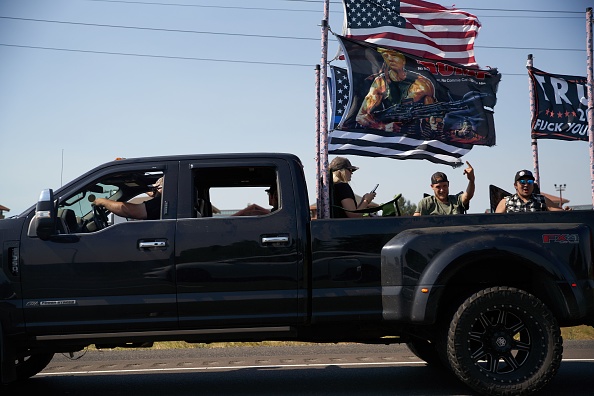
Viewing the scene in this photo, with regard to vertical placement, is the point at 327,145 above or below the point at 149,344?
above

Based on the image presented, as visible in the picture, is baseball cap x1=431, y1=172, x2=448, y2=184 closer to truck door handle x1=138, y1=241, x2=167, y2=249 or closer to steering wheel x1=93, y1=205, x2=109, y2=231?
truck door handle x1=138, y1=241, x2=167, y2=249

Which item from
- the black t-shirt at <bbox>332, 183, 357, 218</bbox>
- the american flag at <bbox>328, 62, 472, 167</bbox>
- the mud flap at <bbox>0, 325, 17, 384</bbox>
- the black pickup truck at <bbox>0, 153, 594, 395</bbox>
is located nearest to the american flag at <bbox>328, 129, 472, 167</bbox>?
the american flag at <bbox>328, 62, 472, 167</bbox>

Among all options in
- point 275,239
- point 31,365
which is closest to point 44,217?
point 275,239

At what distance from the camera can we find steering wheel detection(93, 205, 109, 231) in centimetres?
605

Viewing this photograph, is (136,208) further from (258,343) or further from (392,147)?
(392,147)

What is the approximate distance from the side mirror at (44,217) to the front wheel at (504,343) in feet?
10.7

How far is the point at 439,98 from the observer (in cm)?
1088

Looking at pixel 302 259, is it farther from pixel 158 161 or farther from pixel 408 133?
pixel 408 133

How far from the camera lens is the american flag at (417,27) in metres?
12.1

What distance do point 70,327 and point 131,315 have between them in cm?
49

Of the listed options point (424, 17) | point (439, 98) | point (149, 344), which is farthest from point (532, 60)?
point (149, 344)

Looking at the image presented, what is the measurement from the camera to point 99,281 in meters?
5.66

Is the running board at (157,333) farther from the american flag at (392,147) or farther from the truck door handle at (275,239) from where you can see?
the american flag at (392,147)

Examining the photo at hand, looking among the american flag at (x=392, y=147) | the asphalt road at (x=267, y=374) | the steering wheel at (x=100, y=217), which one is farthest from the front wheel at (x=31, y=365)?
the american flag at (x=392, y=147)
